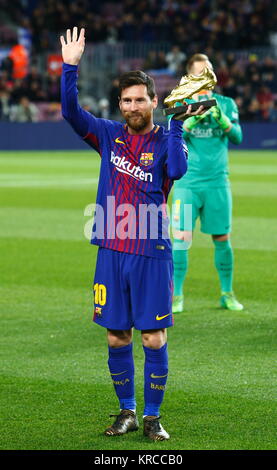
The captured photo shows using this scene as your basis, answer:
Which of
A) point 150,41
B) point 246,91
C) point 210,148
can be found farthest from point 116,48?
point 210,148

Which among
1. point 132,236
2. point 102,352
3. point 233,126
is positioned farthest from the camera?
point 233,126

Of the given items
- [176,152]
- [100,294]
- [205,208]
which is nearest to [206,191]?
[205,208]

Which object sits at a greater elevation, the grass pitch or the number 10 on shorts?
the number 10 on shorts

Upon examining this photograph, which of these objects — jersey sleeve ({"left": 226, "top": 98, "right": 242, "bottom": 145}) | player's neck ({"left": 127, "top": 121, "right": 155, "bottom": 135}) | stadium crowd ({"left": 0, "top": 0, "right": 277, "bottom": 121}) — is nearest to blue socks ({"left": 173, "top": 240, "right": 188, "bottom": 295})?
jersey sleeve ({"left": 226, "top": 98, "right": 242, "bottom": 145})

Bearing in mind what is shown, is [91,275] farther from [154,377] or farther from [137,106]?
[137,106]

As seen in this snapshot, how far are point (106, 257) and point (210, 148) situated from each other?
4.04m

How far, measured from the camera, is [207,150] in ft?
30.9

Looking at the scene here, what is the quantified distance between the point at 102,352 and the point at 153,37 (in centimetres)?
3164

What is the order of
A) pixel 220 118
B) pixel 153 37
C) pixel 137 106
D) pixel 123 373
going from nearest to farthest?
pixel 137 106 < pixel 123 373 < pixel 220 118 < pixel 153 37

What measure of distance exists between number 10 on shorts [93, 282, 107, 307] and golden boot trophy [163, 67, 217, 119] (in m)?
1.01

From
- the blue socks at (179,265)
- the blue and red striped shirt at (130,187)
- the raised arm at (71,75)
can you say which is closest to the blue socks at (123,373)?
the blue and red striped shirt at (130,187)

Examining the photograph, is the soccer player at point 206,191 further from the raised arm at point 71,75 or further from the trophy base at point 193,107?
the trophy base at point 193,107

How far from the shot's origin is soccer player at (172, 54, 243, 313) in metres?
9.32

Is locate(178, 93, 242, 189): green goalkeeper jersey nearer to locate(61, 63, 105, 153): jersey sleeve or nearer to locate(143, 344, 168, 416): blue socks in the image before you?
locate(61, 63, 105, 153): jersey sleeve
